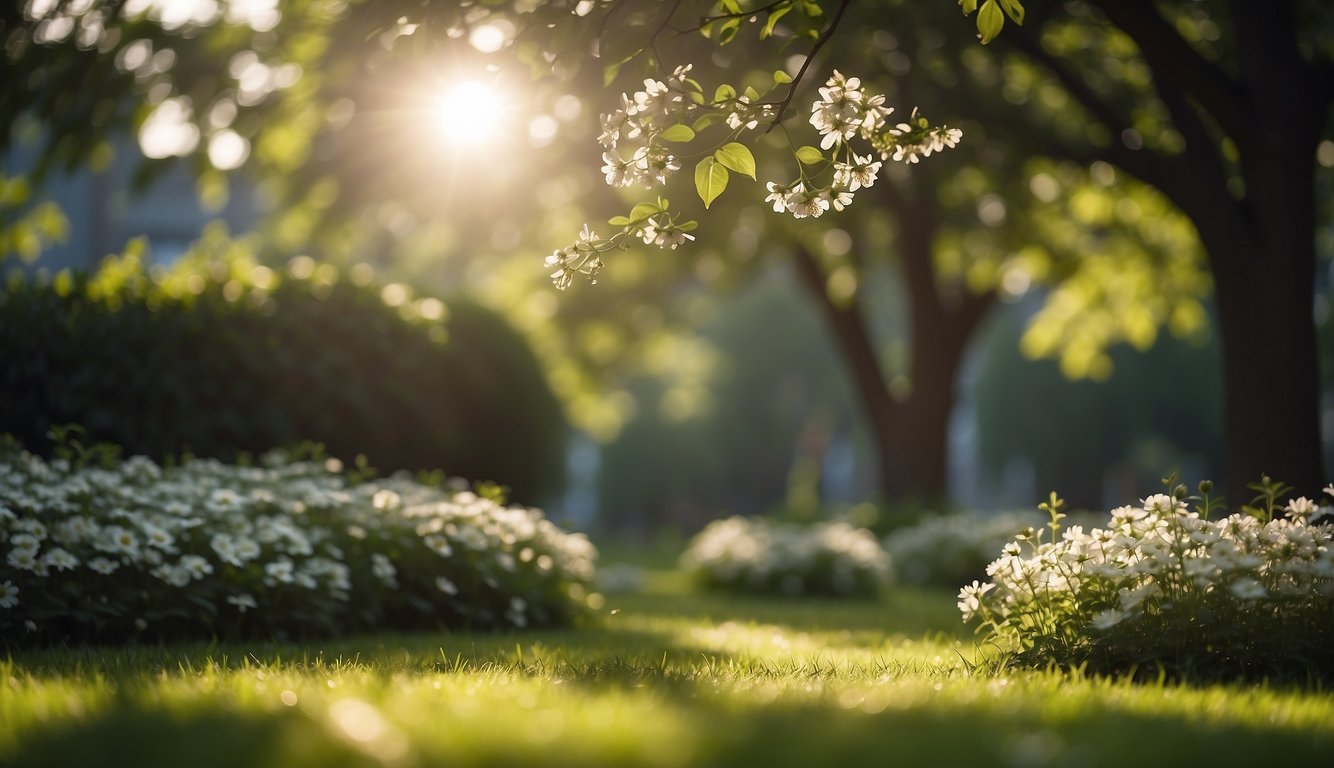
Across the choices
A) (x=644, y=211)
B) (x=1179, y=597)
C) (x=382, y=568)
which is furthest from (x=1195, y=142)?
(x=382, y=568)

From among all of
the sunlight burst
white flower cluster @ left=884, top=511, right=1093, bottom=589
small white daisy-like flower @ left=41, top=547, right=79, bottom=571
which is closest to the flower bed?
white flower cluster @ left=884, top=511, right=1093, bottom=589

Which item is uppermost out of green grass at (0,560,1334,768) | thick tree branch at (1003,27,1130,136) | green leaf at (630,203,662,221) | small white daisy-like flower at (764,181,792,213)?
thick tree branch at (1003,27,1130,136)

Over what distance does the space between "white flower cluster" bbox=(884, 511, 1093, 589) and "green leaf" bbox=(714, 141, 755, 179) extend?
8266mm

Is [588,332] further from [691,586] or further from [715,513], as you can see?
[715,513]

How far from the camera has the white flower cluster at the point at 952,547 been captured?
11766mm

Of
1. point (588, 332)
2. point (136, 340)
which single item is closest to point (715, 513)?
point (588, 332)

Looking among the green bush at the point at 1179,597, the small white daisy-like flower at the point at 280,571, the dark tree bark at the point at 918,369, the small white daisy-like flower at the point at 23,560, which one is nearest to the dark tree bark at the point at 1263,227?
the green bush at the point at 1179,597

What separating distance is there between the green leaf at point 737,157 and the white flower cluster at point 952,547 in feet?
27.1

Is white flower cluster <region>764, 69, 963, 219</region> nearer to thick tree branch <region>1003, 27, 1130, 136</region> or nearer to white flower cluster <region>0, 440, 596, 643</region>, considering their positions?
white flower cluster <region>0, 440, 596, 643</region>

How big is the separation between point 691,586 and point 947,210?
222 inches

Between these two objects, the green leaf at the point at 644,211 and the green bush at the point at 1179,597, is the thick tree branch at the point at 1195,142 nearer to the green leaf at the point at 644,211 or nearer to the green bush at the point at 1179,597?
the green bush at the point at 1179,597

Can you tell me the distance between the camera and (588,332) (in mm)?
18734

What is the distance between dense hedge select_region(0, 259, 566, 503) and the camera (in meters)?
7.50

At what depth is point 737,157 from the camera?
387cm
